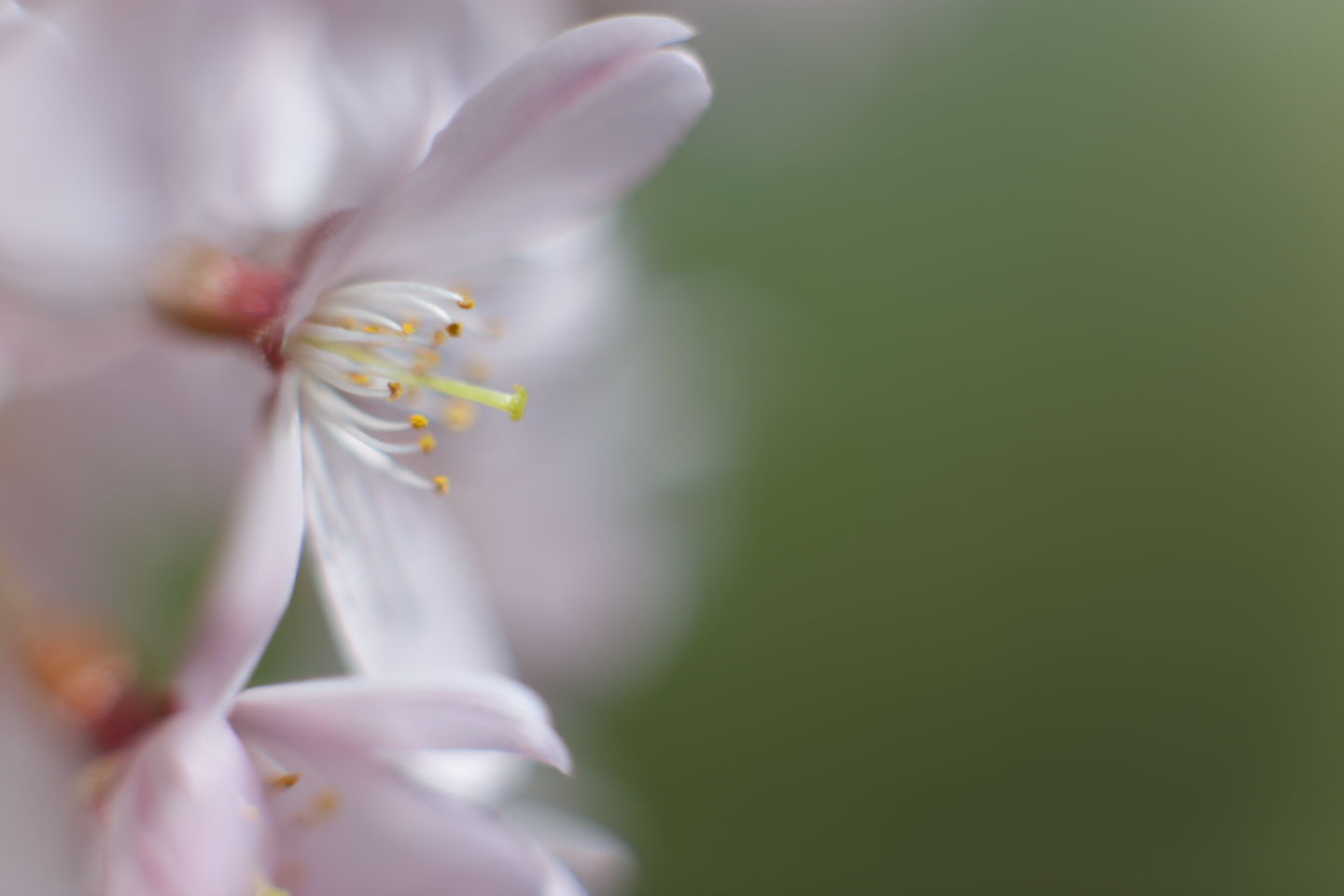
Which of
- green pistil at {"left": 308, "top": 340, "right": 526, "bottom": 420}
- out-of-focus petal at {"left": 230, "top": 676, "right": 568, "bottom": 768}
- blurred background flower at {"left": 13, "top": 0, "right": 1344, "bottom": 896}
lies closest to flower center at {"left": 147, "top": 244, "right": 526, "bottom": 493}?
green pistil at {"left": 308, "top": 340, "right": 526, "bottom": 420}

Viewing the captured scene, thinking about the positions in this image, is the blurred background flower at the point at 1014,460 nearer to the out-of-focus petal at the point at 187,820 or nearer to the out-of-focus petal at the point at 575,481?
the out-of-focus petal at the point at 575,481

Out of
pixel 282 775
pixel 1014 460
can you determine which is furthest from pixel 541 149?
pixel 1014 460

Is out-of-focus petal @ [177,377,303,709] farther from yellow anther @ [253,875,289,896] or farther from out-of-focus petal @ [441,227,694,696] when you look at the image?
out-of-focus petal @ [441,227,694,696]

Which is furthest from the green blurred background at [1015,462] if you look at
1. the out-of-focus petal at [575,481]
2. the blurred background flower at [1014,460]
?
the out-of-focus petal at [575,481]

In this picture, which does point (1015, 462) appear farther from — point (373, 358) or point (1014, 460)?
point (373, 358)

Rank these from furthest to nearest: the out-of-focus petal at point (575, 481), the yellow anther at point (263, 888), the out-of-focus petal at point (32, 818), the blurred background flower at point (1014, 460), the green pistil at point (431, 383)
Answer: the blurred background flower at point (1014, 460) → the out-of-focus petal at point (575, 481) → the green pistil at point (431, 383) → the yellow anther at point (263, 888) → the out-of-focus petal at point (32, 818)
